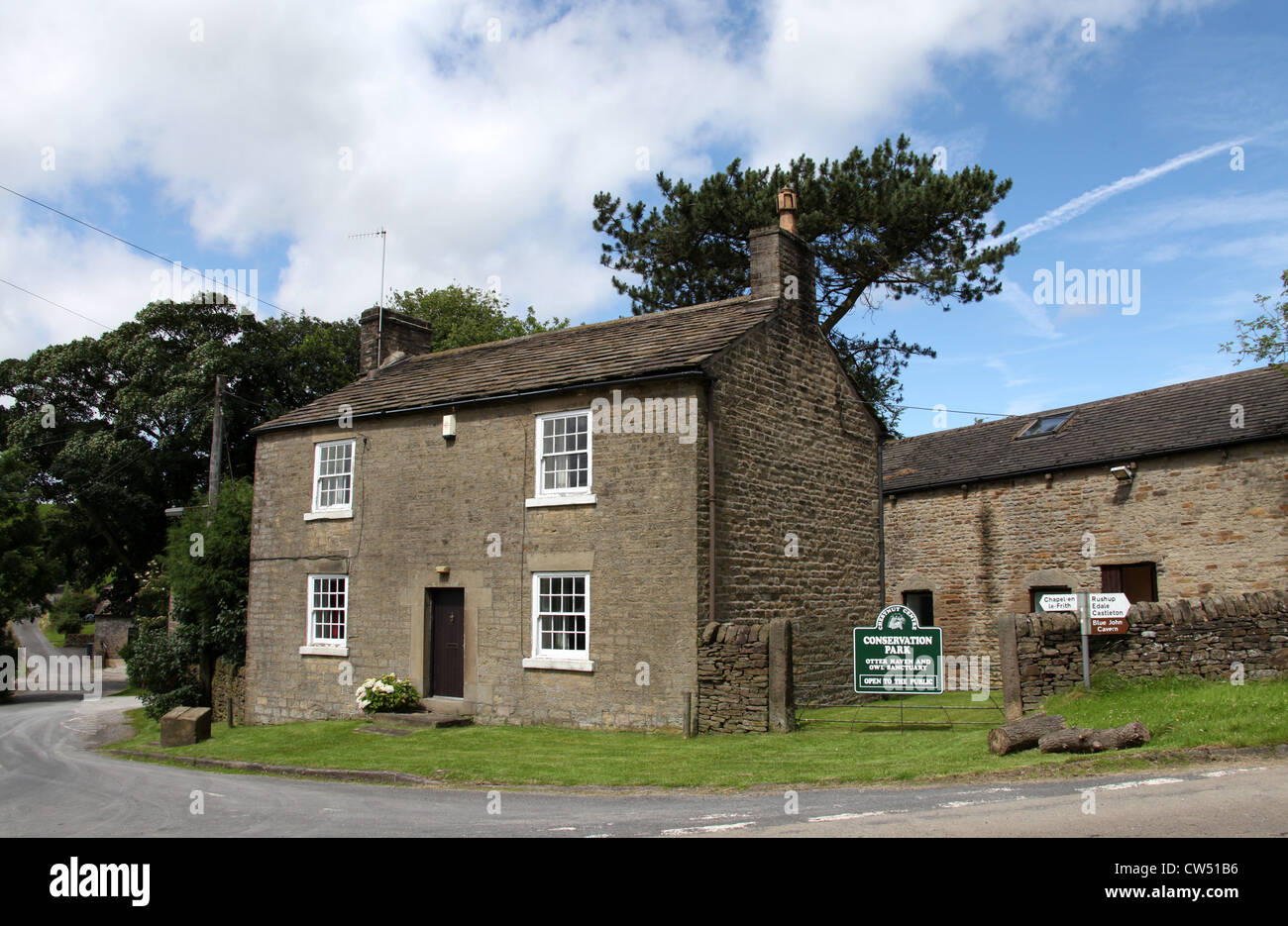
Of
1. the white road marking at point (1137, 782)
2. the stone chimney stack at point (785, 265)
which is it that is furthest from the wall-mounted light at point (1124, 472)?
the white road marking at point (1137, 782)

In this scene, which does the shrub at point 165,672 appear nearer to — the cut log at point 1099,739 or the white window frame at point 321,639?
Result: the white window frame at point 321,639

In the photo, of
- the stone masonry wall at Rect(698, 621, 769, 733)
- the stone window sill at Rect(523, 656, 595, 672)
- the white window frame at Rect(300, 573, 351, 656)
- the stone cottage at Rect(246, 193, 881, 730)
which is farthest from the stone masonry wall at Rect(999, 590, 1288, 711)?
the white window frame at Rect(300, 573, 351, 656)

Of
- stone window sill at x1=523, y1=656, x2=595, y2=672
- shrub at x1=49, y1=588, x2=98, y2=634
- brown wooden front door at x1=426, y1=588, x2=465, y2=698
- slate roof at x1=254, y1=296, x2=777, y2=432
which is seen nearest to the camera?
stone window sill at x1=523, y1=656, x2=595, y2=672

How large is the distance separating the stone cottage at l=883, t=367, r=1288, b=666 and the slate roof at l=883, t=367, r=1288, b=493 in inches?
1.9

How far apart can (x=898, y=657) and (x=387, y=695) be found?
376 inches

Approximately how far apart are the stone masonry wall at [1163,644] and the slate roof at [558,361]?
6621 mm

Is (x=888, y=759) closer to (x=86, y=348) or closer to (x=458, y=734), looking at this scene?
(x=458, y=734)

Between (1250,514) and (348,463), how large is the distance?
18.5 metres

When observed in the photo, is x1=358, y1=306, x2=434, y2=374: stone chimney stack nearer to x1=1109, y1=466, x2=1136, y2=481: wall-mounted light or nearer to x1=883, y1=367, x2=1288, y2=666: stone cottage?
x1=883, y1=367, x2=1288, y2=666: stone cottage

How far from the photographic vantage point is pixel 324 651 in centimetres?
2014

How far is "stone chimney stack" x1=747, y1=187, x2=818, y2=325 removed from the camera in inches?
720

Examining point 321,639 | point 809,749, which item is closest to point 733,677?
point 809,749
